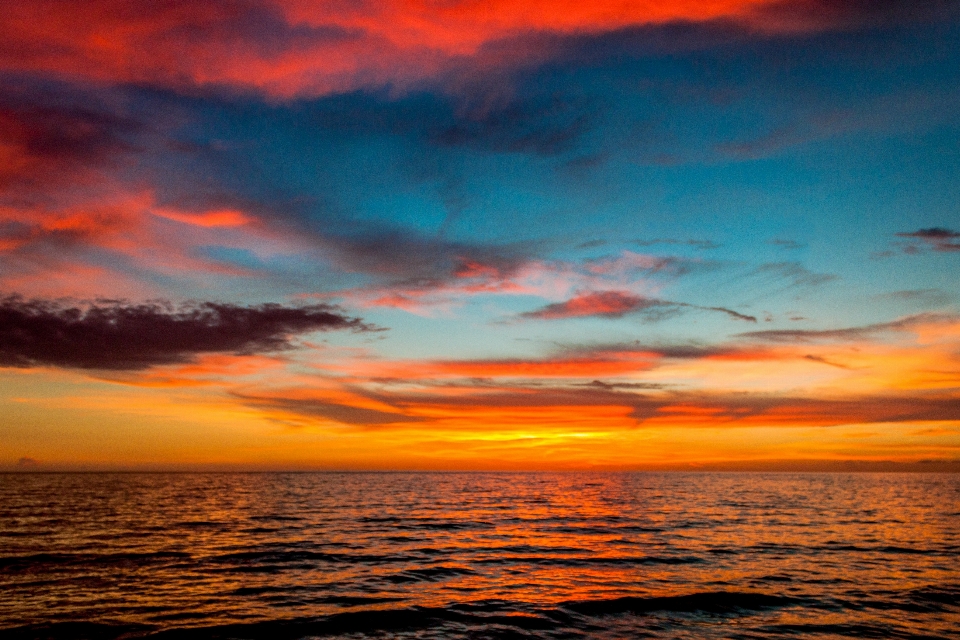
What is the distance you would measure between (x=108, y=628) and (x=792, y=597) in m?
26.6

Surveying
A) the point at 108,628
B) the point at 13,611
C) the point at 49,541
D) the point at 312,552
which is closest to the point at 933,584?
the point at 312,552

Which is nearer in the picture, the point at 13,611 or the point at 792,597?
the point at 13,611

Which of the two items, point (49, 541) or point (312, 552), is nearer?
point (312, 552)

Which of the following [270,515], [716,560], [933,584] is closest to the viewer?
[933,584]

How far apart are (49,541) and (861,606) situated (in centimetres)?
4719

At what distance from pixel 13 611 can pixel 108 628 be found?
17.1 ft

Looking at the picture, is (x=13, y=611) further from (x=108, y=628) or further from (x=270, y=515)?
(x=270, y=515)

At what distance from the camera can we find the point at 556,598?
23.5 metres

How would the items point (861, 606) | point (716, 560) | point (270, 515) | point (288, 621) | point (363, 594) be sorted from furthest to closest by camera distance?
point (270, 515), point (716, 560), point (363, 594), point (861, 606), point (288, 621)

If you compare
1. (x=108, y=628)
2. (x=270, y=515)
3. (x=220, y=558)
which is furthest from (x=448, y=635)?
(x=270, y=515)

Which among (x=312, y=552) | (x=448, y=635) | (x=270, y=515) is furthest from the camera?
(x=270, y=515)

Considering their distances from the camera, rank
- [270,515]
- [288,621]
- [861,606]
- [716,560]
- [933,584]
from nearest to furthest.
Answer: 1. [288,621]
2. [861,606]
3. [933,584]
4. [716,560]
5. [270,515]

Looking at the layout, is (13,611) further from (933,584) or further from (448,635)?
(933,584)

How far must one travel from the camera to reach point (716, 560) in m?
31.9
